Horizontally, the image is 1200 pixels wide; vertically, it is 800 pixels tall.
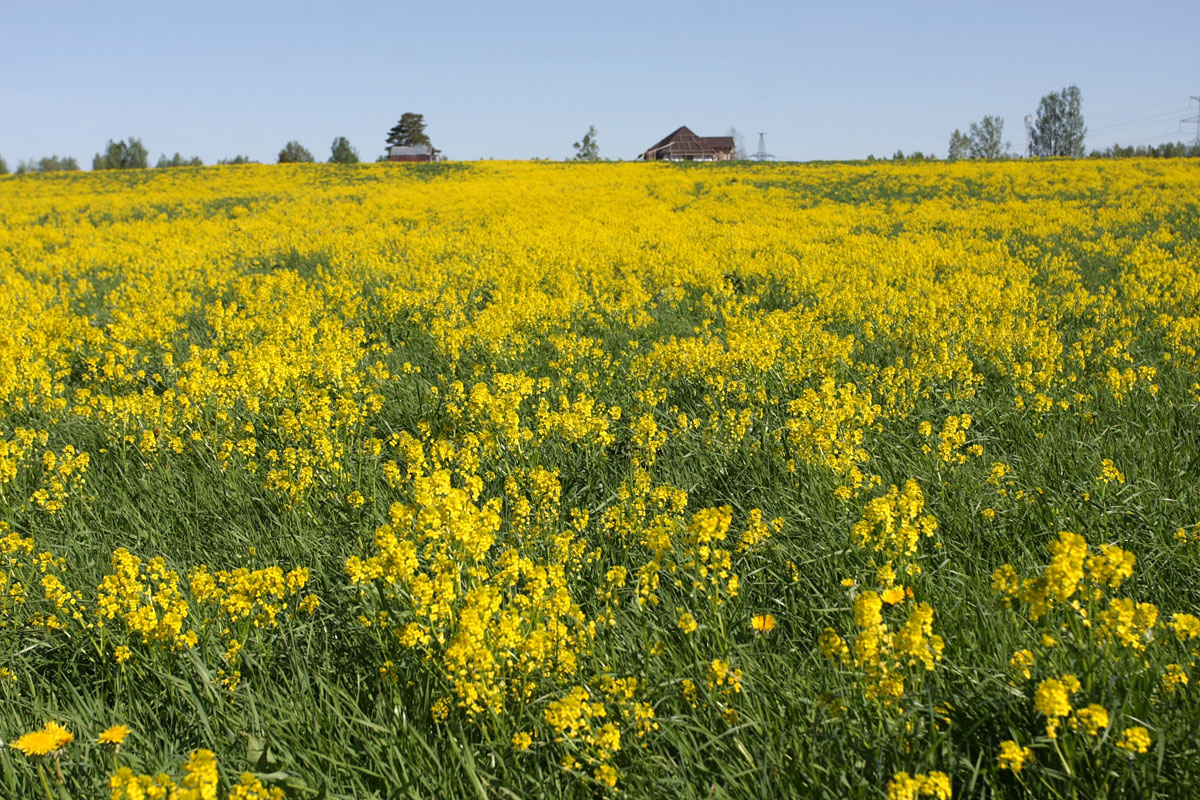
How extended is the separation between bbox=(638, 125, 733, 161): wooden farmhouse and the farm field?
7414cm

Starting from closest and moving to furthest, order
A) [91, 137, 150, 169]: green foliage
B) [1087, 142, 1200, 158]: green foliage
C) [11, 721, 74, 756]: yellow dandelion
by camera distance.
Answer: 1. [11, 721, 74, 756]: yellow dandelion
2. [1087, 142, 1200, 158]: green foliage
3. [91, 137, 150, 169]: green foliage

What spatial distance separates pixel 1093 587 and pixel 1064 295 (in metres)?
6.81

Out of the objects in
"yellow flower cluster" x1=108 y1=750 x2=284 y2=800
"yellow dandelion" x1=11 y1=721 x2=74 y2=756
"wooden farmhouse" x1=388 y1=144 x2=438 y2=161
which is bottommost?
"yellow dandelion" x1=11 y1=721 x2=74 y2=756

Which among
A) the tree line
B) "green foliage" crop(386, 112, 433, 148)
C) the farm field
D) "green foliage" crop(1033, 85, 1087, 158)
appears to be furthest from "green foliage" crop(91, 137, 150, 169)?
"green foliage" crop(1033, 85, 1087, 158)

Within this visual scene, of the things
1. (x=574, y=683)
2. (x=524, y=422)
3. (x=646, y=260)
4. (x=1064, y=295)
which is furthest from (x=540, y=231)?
(x=574, y=683)

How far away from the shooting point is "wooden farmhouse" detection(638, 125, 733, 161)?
78.7 m

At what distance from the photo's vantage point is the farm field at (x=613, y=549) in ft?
6.48

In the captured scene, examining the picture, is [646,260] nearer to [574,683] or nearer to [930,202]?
[574,683]

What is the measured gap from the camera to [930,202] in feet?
65.0

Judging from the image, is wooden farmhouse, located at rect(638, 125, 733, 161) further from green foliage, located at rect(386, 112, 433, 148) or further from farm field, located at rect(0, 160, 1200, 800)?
farm field, located at rect(0, 160, 1200, 800)

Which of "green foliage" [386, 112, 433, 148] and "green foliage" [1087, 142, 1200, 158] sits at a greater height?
"green foliage" [386, 112, 433, 148]

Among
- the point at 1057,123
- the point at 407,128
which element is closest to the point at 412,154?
the point at 407,128

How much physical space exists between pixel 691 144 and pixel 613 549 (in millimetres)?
84169

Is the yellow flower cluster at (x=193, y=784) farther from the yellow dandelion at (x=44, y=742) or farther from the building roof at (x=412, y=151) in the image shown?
the building roof at (x=412, y=151)
